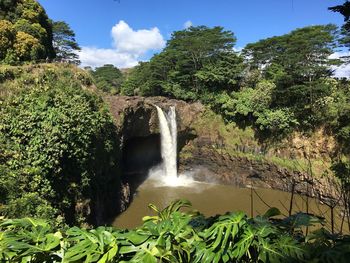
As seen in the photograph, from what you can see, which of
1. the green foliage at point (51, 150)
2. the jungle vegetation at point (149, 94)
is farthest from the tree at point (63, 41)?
the green foliage at point (51, 150)

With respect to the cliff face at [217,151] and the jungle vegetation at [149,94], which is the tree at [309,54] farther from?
the cliff face at [217,151]

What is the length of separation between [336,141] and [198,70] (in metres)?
11.3

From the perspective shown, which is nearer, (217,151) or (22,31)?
(22,31)

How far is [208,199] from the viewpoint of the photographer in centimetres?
1563

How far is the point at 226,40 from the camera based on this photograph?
75.7ft

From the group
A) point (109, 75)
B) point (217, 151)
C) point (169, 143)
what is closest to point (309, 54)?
point (217, 151)

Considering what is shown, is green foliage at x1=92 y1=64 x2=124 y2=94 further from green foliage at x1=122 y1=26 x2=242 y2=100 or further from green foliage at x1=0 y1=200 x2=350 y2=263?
green foliage at x1=0 y1=200 x2=350 y2=263

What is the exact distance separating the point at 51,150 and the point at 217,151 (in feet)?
39.6

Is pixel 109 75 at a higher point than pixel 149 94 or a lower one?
higher

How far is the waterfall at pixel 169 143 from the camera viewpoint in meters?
18.8

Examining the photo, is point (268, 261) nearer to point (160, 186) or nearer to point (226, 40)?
point (160, 186)

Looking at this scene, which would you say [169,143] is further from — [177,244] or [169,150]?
[177,244]

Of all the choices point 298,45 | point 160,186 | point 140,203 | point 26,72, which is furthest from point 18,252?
point 298,45

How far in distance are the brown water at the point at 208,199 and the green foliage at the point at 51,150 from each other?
309cm
